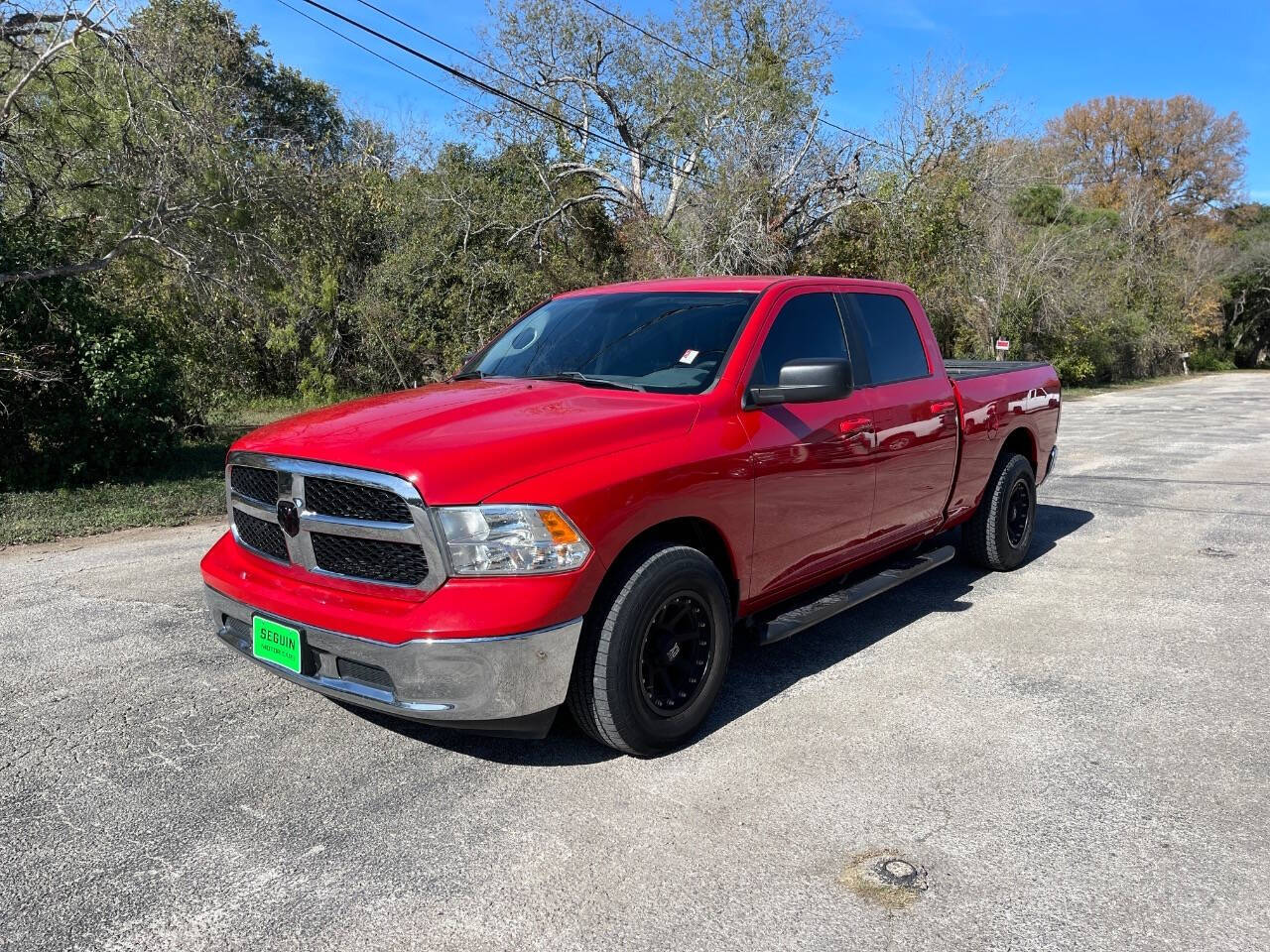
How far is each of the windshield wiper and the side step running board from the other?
1236 mm

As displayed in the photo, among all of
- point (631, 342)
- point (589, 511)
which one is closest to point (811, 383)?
point (631, 342)

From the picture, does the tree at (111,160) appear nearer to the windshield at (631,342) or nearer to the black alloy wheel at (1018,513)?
the windshield at (631,342)

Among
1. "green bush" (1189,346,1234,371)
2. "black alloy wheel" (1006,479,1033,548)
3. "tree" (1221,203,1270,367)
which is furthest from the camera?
"tree" (1221,203,1270,367)

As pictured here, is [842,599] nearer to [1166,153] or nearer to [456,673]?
[456,673]

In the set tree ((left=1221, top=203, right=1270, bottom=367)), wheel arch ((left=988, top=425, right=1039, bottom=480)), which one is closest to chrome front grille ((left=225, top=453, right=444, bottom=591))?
wheel arch ((left=988, top=425, right=1039, bottom=480))

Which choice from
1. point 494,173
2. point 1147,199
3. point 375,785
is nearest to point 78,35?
point 375,785

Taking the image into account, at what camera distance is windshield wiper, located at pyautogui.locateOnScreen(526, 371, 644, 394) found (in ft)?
13.3

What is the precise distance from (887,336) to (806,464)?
4.66ft

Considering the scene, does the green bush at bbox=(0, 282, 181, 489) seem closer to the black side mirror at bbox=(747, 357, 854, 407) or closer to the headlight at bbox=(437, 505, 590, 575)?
the headlight at bbox=(437, 505, 590, 575)

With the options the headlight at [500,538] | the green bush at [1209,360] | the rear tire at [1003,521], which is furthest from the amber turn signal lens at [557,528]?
the green bush at [1209,360]

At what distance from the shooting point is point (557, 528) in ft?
10.3

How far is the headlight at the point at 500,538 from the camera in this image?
3.08 m

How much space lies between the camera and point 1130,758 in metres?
3.63

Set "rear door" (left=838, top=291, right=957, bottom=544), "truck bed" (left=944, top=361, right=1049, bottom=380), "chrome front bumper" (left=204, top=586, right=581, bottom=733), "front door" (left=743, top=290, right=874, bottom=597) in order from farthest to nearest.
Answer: "truck bed" (left=944, top=361, right=1049, bottom=380) < "rear door" (left=838, top=291, right=957, bottom=544) < "front door" (left=743, top=290, right=874, bottom=597) < "chrome front bumper" (left=204, top=586, right=581, bottom=733)
